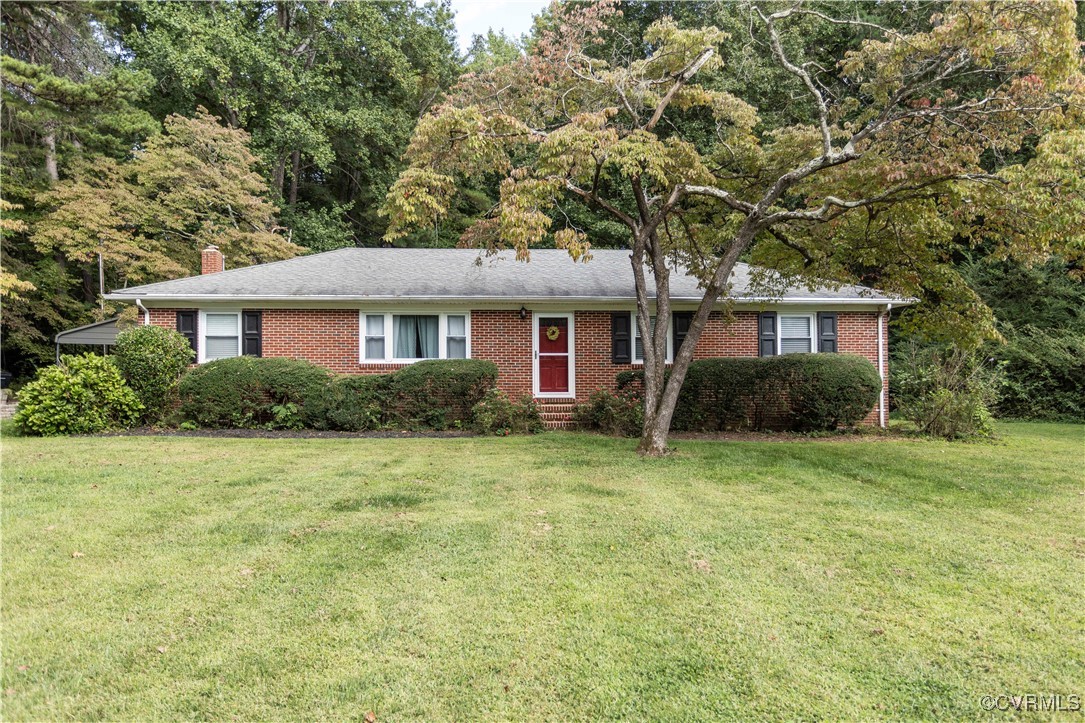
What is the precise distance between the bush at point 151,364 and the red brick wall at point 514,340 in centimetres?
127

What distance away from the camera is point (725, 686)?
254cm

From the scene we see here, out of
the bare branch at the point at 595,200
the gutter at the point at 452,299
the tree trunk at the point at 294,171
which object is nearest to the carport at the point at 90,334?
the gutter at the point at 452,299

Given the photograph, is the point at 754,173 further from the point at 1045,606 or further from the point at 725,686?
the point at 725,686

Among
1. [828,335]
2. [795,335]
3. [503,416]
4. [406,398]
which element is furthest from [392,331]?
[828,335]

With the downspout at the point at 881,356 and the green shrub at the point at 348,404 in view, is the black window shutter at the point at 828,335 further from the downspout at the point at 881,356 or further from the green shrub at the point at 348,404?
the green shrub at the point at 348,404

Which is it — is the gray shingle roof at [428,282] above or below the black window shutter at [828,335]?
above

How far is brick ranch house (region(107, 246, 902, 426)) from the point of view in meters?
11.6

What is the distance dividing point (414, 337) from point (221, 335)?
393 cm

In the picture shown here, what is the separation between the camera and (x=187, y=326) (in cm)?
1155

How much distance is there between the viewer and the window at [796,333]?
41.4ft

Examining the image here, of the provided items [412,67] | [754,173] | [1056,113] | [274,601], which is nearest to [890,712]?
[274,601]

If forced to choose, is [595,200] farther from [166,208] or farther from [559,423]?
[166,208]

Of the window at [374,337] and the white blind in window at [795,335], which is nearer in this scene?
the window at [374,337]

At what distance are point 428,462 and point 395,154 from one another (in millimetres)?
19559
